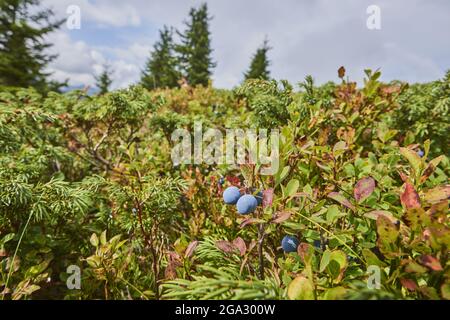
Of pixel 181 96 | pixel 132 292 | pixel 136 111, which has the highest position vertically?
pixel 181 96

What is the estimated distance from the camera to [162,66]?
20703mm

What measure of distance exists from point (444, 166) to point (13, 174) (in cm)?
225

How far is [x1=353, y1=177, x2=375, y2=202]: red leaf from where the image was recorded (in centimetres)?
94

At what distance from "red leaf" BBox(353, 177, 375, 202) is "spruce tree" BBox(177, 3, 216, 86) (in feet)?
64.4

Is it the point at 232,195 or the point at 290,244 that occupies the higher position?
the point at 232,195

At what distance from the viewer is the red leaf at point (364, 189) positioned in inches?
37.1

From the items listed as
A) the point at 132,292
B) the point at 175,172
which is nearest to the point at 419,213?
the point at 132,292

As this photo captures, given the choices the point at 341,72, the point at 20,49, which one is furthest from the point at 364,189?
the point at 20,49

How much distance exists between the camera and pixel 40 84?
12.7 m

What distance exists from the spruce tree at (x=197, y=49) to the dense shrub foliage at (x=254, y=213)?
1822 centimetres

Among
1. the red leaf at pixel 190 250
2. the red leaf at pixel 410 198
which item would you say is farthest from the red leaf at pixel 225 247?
the red leaf at pixel 410 198

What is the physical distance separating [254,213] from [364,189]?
1.22 ft

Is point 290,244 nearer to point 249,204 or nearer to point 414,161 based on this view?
point 249,204

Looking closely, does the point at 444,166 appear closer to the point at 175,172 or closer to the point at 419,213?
the point at 419,213
